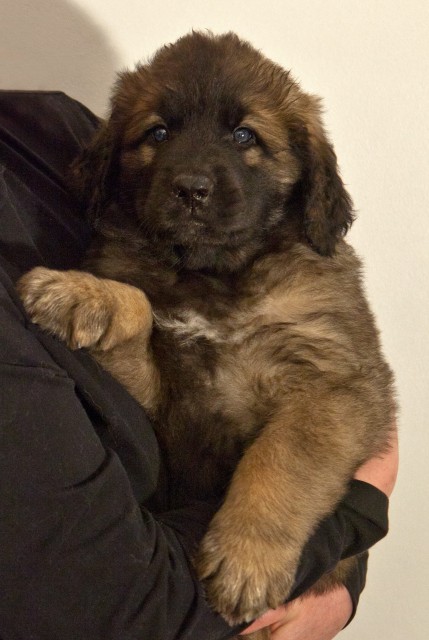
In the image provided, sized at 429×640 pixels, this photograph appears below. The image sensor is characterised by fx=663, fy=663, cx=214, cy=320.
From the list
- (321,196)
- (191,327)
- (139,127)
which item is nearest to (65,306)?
(191,327)

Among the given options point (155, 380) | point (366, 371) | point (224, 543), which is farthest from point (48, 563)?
point (366, 371)

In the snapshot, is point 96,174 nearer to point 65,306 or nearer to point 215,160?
point 215,160

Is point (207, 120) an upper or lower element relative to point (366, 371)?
upper

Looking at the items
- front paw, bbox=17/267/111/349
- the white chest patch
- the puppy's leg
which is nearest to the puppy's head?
the white chest patch

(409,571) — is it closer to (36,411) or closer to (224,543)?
(224,543)

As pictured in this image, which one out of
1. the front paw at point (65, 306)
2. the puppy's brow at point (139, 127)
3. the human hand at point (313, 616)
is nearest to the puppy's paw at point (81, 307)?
the front paw at point (65, 306)

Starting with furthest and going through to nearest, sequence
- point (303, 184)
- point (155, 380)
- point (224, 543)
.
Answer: point (303, 184) < point (155, 380) < point (224, 543)

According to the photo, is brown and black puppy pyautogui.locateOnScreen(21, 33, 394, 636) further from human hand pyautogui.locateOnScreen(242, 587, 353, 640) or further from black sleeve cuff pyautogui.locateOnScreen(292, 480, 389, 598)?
human hand pyautogui.locateOnScreen(242, 587, 353, 640)
